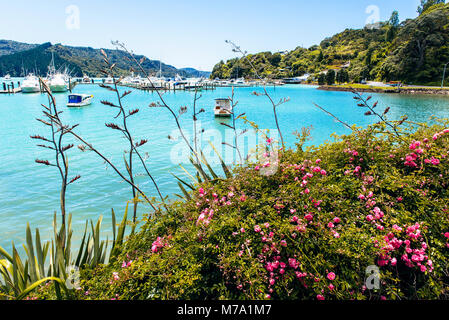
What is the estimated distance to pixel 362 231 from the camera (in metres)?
1.71

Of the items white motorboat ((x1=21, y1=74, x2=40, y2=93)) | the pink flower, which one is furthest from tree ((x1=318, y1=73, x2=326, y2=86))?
the pink flower

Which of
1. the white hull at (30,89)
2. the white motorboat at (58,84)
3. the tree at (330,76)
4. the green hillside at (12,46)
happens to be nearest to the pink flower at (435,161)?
the white hull at (30,89)

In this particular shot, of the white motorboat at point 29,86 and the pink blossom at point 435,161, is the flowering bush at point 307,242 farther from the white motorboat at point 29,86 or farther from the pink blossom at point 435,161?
the white motorboat at point 29,86

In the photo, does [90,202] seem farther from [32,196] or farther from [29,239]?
[29,239]

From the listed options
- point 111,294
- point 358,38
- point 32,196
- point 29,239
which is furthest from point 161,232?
point 358,38

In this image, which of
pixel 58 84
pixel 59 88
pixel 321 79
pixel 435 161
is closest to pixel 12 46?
pixel 59 88

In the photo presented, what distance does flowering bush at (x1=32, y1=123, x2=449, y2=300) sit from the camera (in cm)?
158

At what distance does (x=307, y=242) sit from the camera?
1704 mm

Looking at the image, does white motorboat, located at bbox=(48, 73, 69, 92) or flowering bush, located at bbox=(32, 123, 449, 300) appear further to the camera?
white motorboat, located at bbox=(48, 73, 69, 92)

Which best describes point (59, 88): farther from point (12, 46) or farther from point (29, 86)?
point (12, 46)

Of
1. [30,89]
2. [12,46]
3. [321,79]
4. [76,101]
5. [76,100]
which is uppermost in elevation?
[12,46]

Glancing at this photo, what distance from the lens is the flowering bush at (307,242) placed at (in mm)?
1580

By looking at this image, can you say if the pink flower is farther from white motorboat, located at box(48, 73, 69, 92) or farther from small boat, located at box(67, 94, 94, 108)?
white motorboat, located at box(48, 73, 69, 92)

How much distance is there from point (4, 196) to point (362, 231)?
11.3 metres
